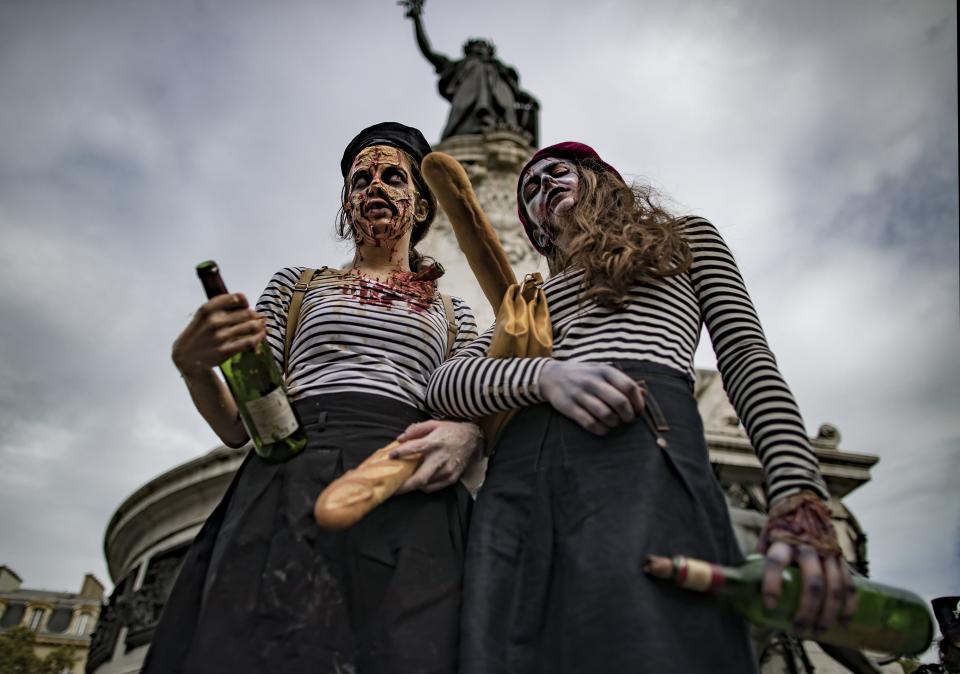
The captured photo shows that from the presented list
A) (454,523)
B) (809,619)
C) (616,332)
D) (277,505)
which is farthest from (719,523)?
(277,505)

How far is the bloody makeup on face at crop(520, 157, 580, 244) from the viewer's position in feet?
8.44

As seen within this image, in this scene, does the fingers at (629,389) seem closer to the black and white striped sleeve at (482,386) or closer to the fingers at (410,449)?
the black and white striped sleeve at (482,386)

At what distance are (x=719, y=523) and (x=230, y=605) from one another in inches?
48.7

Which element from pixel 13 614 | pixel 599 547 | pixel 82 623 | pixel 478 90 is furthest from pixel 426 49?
pixel 13 614

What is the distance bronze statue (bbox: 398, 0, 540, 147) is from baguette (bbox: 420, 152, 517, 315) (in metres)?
10.4

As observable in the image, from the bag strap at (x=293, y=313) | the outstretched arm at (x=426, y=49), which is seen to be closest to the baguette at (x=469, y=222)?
the bag strap at (x=293, y=313)

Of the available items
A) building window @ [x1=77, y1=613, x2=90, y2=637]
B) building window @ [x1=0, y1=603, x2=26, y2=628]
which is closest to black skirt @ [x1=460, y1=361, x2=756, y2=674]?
building window @ [x1=77, y1=613, x2=90, y2=637]

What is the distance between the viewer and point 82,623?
33.1 metres

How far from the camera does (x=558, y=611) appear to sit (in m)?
1.71

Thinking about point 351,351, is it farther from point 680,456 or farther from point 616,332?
point 680,456

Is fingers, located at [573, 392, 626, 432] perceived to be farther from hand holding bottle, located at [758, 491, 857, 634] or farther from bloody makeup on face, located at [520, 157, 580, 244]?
bloody makeup on face, located at [520, 157, 580, 244]

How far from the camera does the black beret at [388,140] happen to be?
9.27ft

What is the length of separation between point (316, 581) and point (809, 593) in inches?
45.7

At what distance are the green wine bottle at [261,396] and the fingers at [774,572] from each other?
1.24 metres
